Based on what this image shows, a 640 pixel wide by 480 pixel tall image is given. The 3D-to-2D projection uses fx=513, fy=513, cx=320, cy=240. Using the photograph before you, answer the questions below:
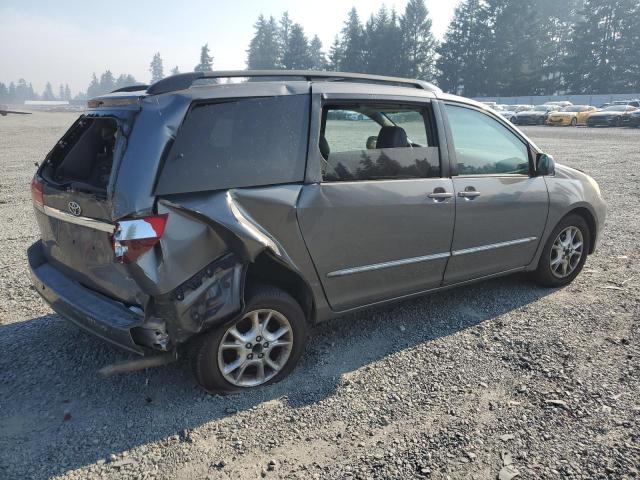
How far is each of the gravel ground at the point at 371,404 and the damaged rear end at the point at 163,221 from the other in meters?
0.51

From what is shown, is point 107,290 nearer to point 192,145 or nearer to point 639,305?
point 192,145

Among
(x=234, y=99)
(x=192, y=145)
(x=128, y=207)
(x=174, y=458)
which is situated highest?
(x=234, y=99)

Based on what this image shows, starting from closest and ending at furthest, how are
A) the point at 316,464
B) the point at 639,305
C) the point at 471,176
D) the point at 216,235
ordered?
1. the point at 316,464
2. the point at 216,235
3. the point at 471,176
4. the point at 639,305

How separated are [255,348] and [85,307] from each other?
106cm

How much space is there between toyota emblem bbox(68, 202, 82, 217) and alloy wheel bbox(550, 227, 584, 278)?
13.6 feet

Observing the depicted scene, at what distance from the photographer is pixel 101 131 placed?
3.37m

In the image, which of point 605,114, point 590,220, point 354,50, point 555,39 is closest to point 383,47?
point 354,50

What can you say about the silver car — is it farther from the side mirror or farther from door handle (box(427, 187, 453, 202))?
the side mirror

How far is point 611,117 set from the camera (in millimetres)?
35875

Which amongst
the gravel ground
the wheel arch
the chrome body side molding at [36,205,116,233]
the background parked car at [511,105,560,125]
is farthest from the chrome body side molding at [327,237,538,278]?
the background parked car at [511,105,560,125]

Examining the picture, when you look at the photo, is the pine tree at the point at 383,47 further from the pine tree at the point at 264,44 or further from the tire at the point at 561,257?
the tire at the point at 561,257

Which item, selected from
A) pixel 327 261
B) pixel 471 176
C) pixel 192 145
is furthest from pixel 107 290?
pixel 471 176

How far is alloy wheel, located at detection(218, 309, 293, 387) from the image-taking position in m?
3.17

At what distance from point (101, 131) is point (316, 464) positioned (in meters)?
2.46
